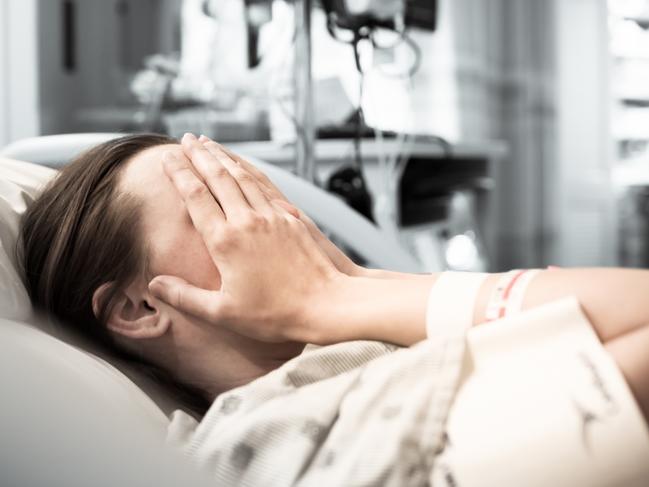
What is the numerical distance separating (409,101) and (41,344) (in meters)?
3.57

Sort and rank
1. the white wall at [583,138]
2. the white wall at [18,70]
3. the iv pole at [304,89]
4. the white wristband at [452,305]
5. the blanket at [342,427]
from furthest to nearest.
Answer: the white wall at [583,138] → the white wall at [18,70] → the iv pole at [304,89] → the white wristband at [452,305] → the blanket at [342,427]

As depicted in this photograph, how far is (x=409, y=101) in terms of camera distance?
157 inches

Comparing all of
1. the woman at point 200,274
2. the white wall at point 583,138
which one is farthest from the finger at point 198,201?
the white wall at point 583,138

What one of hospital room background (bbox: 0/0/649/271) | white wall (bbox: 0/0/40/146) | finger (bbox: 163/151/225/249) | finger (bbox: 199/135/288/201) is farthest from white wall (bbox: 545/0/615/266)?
finger (bbox: 163/151/225/249)

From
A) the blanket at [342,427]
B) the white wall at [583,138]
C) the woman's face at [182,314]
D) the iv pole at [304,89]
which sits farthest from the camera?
the white wall at [583,138]

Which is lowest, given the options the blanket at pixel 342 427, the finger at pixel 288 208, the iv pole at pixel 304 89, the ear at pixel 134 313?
the blanket at pixel 342 427

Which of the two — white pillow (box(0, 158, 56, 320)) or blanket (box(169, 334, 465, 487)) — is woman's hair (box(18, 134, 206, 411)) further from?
blanket (box(169, 334, 465, 487))

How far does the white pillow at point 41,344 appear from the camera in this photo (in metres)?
0.54

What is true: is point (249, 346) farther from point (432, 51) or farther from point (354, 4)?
point (432, 51)

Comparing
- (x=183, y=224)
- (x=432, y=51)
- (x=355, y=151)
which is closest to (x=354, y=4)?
(x=355, y=151)

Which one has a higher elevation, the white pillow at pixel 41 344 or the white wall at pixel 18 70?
the white wall at pixel 18 70

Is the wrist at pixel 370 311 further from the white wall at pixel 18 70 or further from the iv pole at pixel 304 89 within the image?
the white wall at pixel 18 70

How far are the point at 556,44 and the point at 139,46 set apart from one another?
267 centimetres

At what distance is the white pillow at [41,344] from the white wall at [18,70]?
140 centimetres
